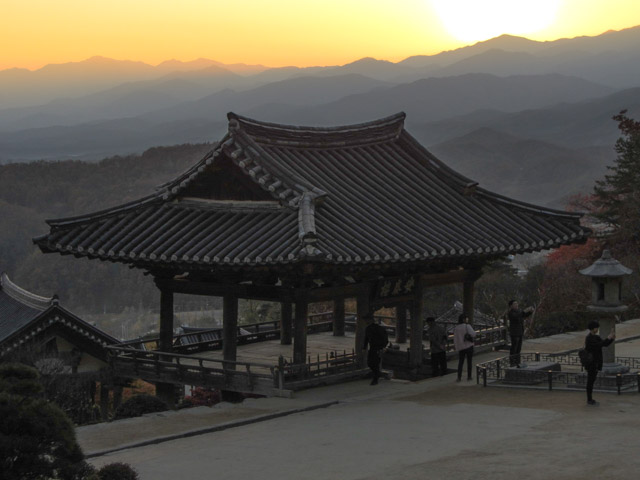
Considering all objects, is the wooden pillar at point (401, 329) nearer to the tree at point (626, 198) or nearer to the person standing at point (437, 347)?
the person standing at point (437, 347)

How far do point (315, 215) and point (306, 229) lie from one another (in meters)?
1.17

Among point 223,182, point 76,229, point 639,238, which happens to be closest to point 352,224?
point 223,182

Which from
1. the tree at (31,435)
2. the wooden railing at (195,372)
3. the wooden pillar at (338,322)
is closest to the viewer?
the tree at (31,435)

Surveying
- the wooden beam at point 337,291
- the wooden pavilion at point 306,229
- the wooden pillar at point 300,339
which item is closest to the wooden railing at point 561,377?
the wooden pavilion at point 306,229

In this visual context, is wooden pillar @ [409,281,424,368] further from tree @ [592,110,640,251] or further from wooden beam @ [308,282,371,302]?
tree @ [592,110,640,251]

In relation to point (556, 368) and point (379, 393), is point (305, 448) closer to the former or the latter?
point (379, 393)

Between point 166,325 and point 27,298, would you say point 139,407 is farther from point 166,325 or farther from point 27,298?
point 27,298

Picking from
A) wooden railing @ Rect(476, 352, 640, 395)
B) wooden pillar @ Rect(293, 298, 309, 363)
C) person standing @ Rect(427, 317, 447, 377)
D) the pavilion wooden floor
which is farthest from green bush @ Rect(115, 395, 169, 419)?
wooden railing @ Rect(476, 352, 640, 395)

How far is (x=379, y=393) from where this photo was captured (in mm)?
16031

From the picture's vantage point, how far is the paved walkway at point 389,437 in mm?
10219

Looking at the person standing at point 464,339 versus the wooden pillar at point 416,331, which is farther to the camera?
the wooden pillar at point 416,331

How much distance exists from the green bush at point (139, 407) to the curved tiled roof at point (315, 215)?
2.50m

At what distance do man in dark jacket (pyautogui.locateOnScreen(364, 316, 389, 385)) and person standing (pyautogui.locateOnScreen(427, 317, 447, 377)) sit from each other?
1.43 metres

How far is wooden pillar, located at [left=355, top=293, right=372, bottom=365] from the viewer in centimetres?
1730
